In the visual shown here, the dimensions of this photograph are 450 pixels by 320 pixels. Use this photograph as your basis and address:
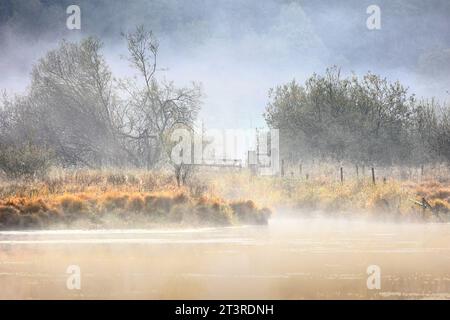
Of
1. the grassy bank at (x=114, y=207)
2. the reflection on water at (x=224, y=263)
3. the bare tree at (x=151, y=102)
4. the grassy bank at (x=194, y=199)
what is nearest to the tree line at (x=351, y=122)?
the bare tree at (x=151, y=102)

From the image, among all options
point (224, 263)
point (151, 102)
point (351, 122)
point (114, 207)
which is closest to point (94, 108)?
point (151, 102)

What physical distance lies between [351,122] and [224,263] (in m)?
44.6

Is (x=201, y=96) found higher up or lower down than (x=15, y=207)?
higher up

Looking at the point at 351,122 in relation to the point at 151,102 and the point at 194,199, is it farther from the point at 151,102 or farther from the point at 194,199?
the point at 194,199

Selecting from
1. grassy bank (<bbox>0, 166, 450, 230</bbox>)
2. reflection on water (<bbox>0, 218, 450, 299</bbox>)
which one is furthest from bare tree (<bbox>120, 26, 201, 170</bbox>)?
reflection on water (<bbox>0, 218, 450, 299</bbox>)

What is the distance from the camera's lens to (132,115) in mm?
47719

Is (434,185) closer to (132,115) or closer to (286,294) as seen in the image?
(132,115)

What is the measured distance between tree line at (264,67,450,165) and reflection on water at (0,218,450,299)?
116ft

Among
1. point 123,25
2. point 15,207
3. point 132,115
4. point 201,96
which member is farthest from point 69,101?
point 123,25

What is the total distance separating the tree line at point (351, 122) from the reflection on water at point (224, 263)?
35455 millimetres

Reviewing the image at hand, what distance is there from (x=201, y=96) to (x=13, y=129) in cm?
1133

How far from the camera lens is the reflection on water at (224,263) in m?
12.2

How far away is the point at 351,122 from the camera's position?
192ft

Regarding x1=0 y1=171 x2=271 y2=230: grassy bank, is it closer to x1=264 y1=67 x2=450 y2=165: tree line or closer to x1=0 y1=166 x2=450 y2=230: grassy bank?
x1=0 y1=166 x2=450 y2=230: grassy bank
